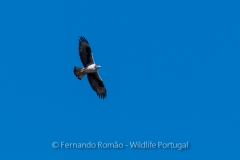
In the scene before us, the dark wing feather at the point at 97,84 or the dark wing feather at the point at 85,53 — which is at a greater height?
the dark wing feather at the point at 85,53

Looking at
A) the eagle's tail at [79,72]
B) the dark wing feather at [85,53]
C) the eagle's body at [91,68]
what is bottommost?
the eagle's tail at [79,72]

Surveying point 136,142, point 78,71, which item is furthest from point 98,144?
point 78,71

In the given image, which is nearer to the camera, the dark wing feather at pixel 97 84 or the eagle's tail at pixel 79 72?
the eagle's tail at pixel 79 72

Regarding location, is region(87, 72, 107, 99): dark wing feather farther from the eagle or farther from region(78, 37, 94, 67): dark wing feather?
region(78, 37, 94, 67): dark wing feather

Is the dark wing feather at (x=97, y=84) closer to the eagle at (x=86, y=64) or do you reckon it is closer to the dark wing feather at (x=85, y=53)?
the eagle at (x=86, y=64)

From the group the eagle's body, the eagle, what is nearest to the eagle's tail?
the eagle

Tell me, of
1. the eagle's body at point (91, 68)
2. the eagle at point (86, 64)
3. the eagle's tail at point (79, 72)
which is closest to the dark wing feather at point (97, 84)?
the eagle at point (86, 64)

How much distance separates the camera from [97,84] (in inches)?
1549

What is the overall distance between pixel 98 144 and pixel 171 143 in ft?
11.9

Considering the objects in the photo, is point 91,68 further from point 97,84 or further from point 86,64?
point 97,84

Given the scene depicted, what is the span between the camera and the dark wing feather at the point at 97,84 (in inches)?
1538

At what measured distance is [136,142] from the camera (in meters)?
35.8

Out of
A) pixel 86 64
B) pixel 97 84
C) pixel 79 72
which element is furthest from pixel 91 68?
pixel 97 84

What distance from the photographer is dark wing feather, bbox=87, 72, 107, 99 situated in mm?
39062
